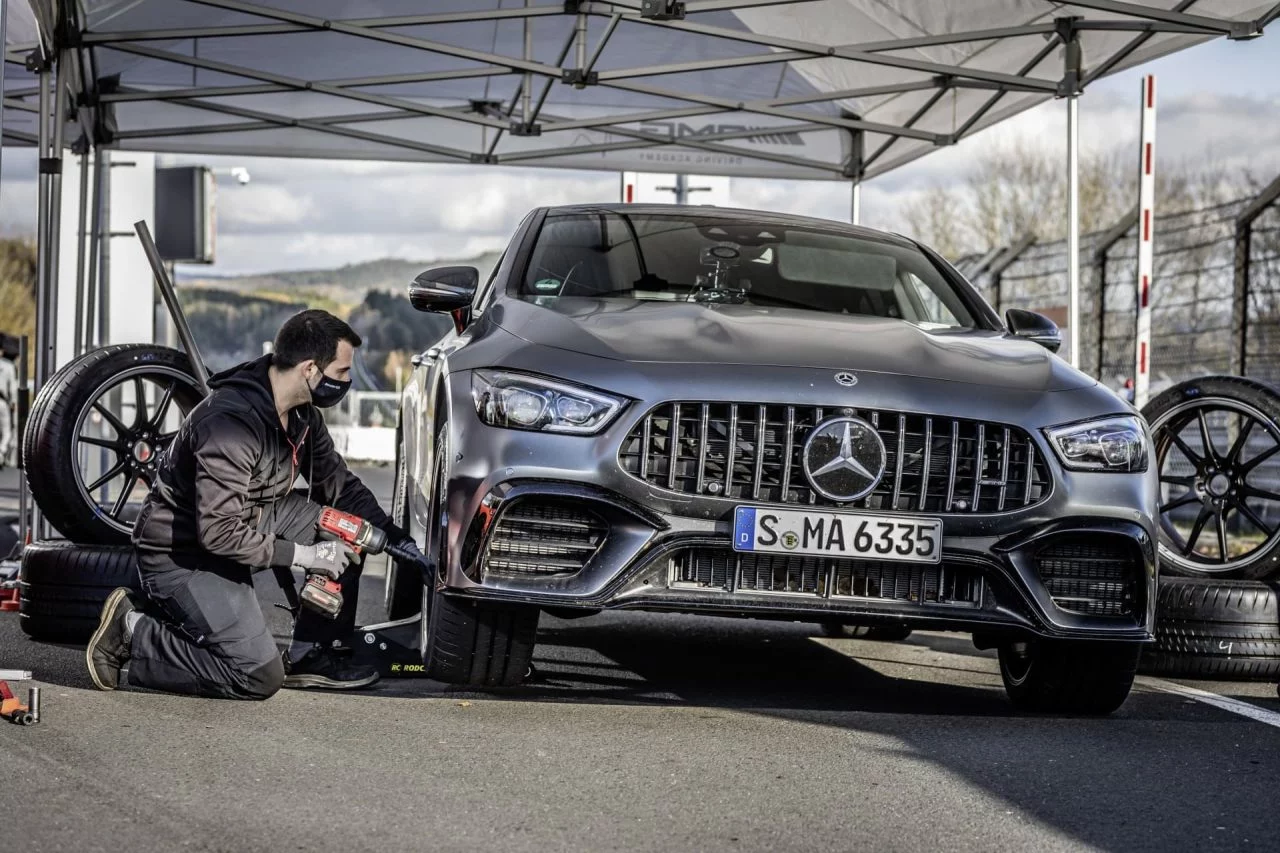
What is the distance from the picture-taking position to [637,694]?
5676 mm

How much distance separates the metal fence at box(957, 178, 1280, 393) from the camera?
464 inches

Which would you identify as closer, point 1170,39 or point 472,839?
point 472,839

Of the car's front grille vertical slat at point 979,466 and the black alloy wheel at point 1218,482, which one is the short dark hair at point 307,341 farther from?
the black alloy wheel at point 1218,482

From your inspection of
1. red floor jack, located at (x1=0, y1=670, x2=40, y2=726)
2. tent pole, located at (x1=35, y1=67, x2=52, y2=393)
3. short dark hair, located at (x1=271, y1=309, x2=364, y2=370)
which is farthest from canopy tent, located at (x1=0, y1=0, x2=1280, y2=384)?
red floor jack, located at (x1=0, y1=670, x2=40, y2=726)

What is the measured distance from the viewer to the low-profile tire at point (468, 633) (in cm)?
488

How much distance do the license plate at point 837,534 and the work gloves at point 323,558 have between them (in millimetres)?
1511

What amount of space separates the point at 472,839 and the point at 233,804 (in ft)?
1.93

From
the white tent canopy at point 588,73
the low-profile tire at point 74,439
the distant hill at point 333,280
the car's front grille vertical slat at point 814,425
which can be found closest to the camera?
the car's front grille vertical slat at point 814,425

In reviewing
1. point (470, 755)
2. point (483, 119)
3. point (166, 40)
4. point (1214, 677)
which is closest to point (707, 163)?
point (483, 119)

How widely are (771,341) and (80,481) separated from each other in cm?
324

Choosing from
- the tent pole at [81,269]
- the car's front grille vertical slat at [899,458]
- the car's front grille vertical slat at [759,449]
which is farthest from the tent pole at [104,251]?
the car's front grille vertical slat at [899,458]

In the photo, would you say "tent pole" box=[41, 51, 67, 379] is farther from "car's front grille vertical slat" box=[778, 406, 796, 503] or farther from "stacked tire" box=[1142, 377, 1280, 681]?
"stacked tire" box=[1142, 377, 1280, 681]

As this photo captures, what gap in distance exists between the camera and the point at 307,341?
5586 millimetres

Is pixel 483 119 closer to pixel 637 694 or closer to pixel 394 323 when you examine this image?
pixel 637 694
